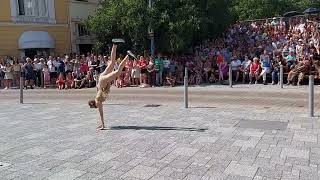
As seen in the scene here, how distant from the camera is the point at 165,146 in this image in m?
8.30

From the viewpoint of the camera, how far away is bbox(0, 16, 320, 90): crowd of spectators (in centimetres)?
2020

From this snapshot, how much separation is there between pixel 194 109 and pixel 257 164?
6.04 m

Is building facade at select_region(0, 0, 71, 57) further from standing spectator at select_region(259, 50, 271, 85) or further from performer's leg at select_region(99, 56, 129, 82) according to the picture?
performer's leg at select_region(99, 56, 129, 82)

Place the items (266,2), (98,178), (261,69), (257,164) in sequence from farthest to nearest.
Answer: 1. (266,2)
2. (261,69)
3. (257,164)
4. (98,178)

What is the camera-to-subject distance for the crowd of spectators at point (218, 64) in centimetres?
2020

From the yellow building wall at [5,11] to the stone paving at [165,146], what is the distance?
19317mm

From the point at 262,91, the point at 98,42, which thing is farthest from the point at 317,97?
the point at 98,42

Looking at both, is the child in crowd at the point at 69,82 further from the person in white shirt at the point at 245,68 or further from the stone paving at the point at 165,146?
the stone paving at the point at 165,146

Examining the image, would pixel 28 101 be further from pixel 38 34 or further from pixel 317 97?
pixel 38 34

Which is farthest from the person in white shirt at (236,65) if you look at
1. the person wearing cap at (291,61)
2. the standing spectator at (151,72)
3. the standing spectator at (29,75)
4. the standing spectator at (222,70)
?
the standing spectator at (29,75)

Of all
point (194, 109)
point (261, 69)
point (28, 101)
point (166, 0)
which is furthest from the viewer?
point (166, 0)

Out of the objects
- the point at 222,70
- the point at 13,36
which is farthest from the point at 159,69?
the point at 13,36

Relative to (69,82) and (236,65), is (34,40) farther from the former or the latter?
(236,65)

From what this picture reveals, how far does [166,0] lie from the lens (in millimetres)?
23469
